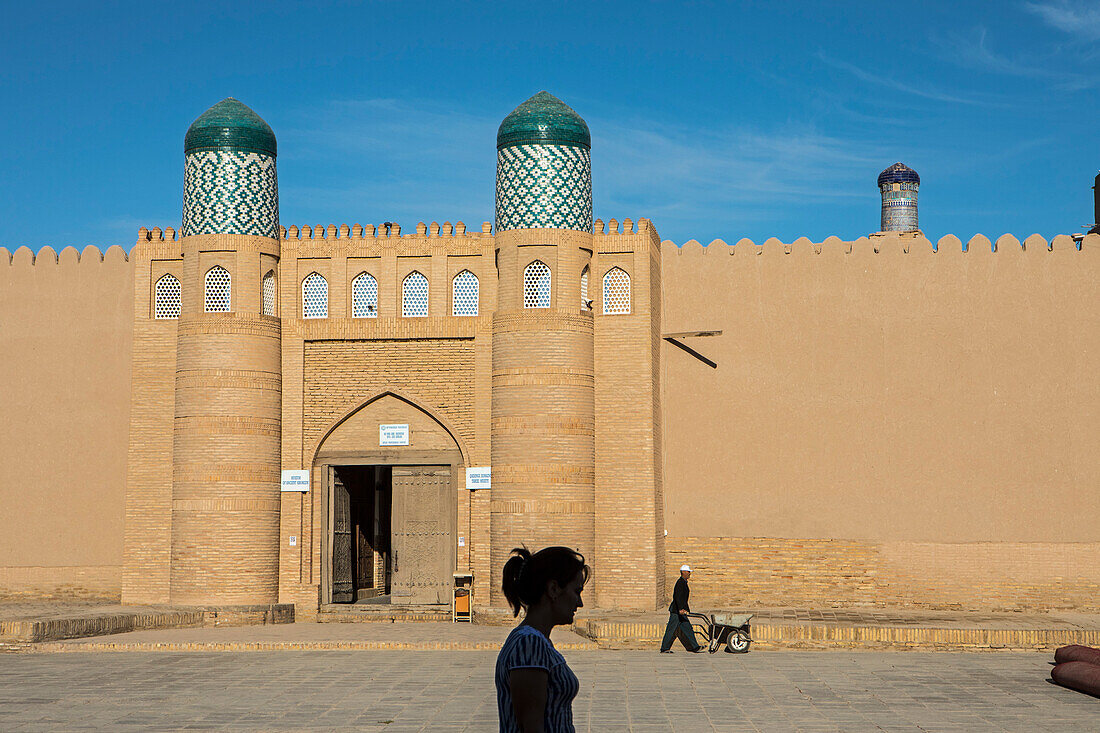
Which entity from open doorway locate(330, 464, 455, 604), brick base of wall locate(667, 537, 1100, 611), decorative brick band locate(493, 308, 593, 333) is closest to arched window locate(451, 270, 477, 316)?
decorative brick band locate(493, 308, 593, 333)

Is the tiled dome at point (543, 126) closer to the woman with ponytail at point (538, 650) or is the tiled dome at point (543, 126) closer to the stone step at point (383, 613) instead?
the stone step at point (383, 613)

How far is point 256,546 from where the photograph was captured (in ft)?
53.0

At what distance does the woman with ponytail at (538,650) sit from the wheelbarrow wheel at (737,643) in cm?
906

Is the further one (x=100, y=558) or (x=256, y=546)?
(x=100, y=558)

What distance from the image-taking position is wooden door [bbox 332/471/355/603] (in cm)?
1688

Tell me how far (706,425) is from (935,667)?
18.7 feet

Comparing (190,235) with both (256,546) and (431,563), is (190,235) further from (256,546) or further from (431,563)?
(431,563)

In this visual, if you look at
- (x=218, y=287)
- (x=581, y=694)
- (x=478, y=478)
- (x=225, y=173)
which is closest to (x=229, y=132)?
(x=225, y=173)

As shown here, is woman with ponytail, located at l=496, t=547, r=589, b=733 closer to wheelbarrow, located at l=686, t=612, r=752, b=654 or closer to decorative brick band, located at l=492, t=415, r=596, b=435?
wheelbarrow, located at l=686, t=612, r=752, b=654

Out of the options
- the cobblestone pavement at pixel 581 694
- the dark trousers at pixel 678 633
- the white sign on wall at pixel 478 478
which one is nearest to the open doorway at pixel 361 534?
the white sign on wall at pixel 478 478

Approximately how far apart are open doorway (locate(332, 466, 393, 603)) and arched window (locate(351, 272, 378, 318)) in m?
2.17

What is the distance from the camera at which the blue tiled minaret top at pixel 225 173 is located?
16.4 metres

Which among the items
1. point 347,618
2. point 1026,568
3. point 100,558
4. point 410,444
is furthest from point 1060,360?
point 100,558

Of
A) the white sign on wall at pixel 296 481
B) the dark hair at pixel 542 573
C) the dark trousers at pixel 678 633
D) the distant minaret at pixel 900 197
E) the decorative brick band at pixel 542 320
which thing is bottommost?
the dark trousers at pixel 678 633
